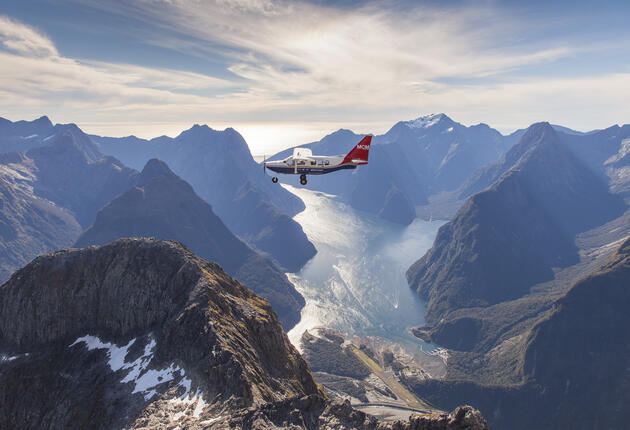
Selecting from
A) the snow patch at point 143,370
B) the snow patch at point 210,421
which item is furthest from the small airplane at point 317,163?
the snow patch at point 210,421

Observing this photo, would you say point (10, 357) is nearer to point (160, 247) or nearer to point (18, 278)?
point (18, 278)

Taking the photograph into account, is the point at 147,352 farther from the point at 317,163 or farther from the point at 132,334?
the point at 317,163

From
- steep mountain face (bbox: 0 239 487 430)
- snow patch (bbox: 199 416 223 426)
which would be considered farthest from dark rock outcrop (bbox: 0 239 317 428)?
snow patch (bbox: 199 416 223 426)

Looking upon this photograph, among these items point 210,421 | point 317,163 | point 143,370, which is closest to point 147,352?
point 143,370

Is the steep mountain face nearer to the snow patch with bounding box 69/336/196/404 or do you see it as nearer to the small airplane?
the snow patch with bounding box 69/336/196/404

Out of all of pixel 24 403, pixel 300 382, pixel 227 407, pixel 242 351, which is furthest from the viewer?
pixel 300 382

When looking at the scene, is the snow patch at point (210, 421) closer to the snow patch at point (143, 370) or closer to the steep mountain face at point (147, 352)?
the steep mountain face at point (147, 352)

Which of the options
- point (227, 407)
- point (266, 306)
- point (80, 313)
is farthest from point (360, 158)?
point (80, 313)

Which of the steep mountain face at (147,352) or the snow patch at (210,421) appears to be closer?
the snow patch at (210,421)
